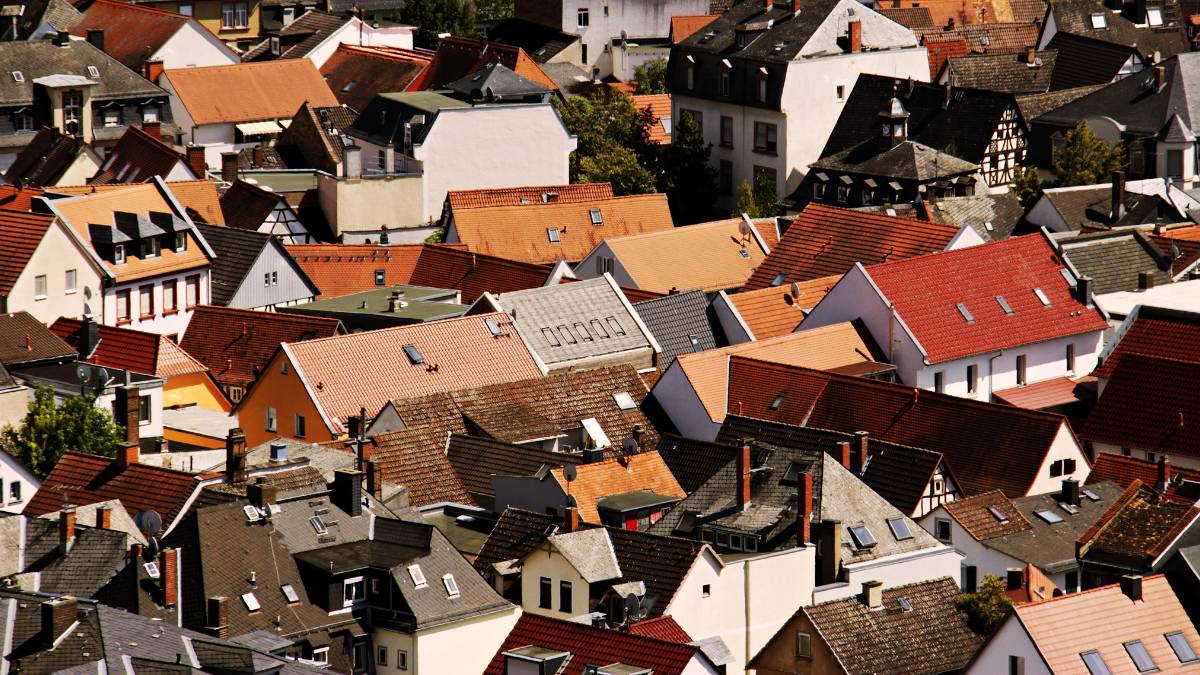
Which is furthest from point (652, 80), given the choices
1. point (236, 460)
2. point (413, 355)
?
point (236, 460)

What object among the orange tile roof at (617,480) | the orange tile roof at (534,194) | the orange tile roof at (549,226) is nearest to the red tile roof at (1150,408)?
the orange tile roof at (617,480)

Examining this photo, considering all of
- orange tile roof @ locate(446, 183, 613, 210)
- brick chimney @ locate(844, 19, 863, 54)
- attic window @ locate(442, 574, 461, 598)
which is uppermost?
brick chimney @ locate(844, 19, 863, 54)

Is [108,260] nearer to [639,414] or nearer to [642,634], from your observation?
[639,414]

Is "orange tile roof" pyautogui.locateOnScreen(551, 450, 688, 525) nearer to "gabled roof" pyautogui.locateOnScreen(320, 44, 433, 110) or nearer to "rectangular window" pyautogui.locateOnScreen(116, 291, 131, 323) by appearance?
"rectangular window" pyautogui.locateOnScreen(116, 291, 131, 323)

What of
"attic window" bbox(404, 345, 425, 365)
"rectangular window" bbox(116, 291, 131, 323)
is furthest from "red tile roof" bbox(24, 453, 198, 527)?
"rectangular window" bbox(116, 291, 131, 323)

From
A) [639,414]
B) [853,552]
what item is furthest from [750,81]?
[853,552]

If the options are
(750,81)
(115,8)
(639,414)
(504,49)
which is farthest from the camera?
(115,8)
